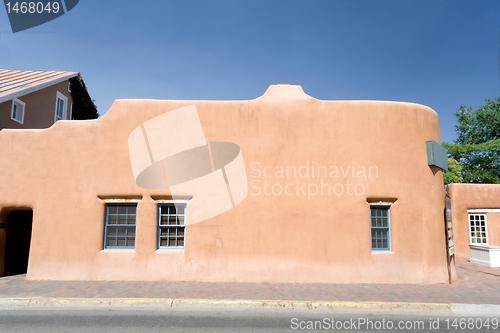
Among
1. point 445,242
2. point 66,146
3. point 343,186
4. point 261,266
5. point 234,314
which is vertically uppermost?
point 66,146

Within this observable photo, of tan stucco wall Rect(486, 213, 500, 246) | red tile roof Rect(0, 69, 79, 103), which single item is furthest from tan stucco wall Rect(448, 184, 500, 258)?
red tile roof Rect(0, 69, 79, 103)

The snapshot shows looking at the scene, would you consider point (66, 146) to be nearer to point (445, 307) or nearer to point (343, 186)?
point (343, 186)

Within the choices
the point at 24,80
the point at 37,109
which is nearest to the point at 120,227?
the point at 37,109

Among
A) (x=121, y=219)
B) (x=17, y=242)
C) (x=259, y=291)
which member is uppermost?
(x=121, y=219)

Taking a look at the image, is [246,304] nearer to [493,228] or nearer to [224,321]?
[224,321]

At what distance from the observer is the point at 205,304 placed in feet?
23.8

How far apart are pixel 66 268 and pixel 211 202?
190 inches

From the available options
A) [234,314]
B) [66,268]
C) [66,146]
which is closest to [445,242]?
[234,314]

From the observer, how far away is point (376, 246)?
962 cm

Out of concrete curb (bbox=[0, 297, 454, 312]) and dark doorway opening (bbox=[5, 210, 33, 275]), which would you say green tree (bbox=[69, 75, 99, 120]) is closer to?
dark doorway opening (bbox=[5, 210, 33, 275])

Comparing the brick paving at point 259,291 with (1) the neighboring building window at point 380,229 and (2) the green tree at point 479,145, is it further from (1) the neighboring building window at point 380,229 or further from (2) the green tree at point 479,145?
(2) the green tree at point 479,145

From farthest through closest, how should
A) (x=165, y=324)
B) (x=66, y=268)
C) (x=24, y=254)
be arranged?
1. (x=24, y=254)
2. (x=66, y=268)
3. (x=165, y=324)

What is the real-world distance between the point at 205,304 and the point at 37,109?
1387 centimetres

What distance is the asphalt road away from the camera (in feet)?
19.5
